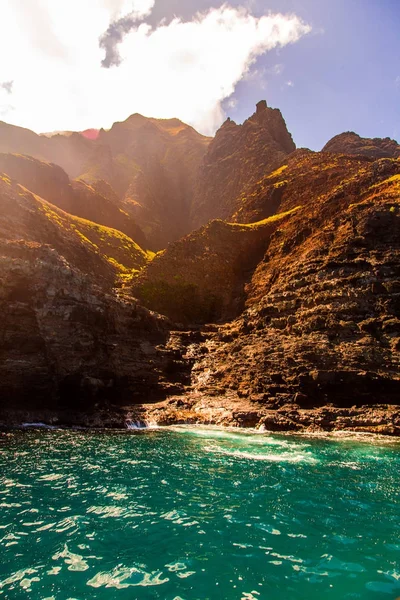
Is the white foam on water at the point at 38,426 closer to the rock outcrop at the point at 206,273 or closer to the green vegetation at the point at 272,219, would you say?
the rock outcrop at the point at 206,273

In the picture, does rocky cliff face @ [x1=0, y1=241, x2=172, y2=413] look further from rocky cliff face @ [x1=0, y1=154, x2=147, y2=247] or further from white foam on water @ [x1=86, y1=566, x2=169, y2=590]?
rocky cliff face @ [x1=0, y1=154, x2=147, y2=247]

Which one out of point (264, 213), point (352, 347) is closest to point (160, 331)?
point (352, 347)

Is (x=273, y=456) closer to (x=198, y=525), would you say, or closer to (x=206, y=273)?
(x=198, y=525)

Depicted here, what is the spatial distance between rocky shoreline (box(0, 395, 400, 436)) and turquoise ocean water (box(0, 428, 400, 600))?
10.8 m

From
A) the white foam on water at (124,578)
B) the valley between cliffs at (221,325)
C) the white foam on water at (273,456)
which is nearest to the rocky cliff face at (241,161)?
the valley between cliffs at (221,325)

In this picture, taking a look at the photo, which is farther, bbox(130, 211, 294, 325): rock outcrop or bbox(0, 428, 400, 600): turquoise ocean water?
bbox(130, 211, 294, 325): rock outcrop

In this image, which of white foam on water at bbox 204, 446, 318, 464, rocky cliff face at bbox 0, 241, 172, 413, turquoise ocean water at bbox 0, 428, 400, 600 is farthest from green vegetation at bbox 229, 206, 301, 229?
turquoise ocean water at bbox 0, 428, 400, 600

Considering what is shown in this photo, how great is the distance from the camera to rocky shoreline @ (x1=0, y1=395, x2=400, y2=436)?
132 feet

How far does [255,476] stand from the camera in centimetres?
2338

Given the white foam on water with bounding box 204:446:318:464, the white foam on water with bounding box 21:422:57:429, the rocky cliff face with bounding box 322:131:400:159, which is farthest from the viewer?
the rocky cliff face with bounding box 322:131:400:159

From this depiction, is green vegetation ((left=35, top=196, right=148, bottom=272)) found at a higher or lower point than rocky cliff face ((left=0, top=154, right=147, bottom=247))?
lower

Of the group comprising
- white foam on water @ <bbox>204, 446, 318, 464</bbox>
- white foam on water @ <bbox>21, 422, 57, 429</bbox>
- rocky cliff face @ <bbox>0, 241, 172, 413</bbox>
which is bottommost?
white foam on water @ <bbox>21, 422, 57, 429</bbox>

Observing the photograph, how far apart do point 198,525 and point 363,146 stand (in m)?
182

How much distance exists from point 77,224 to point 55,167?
53.6 metres
